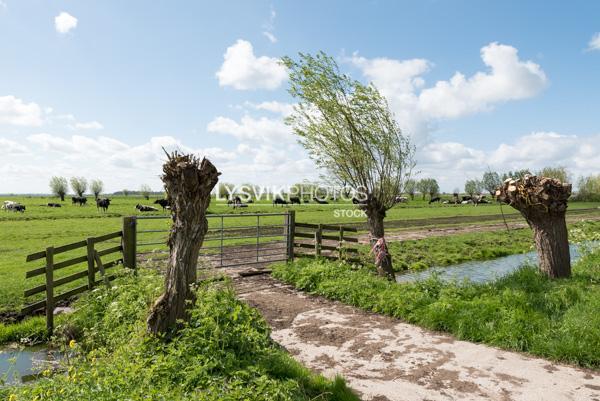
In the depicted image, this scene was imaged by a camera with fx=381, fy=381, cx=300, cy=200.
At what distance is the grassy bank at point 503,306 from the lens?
6211 mm

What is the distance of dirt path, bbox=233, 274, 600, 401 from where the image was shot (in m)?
5.05

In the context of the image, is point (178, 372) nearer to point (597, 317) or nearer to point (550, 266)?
point (597, 317)

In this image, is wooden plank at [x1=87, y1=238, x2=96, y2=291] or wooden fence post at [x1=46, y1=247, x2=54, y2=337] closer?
wooden fence post at [x1=46, y1=247, x2=54, y2=337]

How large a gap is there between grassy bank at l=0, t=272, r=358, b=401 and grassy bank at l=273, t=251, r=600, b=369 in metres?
3.30

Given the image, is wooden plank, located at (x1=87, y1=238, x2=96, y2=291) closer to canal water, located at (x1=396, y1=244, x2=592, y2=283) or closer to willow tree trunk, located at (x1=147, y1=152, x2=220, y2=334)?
willow tree trunk, located at (x1=147, y1=152, x2=220, y2=334)

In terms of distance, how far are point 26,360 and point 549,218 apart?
1176 cm

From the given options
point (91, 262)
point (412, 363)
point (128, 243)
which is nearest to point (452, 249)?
point (412, 363)

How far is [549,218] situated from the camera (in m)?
9.59

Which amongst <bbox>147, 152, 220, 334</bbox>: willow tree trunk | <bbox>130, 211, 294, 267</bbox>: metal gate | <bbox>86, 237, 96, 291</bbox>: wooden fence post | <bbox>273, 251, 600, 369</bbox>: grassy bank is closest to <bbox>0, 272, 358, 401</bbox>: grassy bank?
<bbox>147, 152, 220, 334</bbox>: willow tree trunk

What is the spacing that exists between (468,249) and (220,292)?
17.1m

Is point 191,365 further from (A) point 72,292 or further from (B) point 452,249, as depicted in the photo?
(B) point 452,249

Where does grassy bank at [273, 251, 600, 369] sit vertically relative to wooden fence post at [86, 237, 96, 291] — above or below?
below

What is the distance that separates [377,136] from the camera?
11.3m

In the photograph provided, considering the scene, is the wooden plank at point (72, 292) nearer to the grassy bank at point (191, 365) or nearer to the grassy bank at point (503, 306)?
the grassy bank at point (191, 365)
